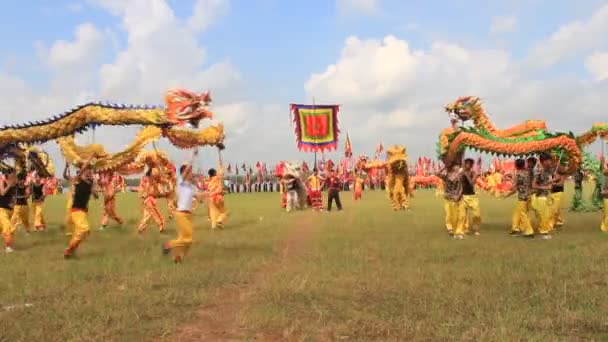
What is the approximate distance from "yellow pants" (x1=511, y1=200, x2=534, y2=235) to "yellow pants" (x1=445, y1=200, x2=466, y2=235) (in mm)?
1477

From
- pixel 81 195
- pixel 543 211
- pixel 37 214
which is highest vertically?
pixel 81 195

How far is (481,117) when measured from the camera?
18625mm

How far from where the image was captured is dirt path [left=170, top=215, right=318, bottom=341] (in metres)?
5.65

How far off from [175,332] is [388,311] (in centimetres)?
249

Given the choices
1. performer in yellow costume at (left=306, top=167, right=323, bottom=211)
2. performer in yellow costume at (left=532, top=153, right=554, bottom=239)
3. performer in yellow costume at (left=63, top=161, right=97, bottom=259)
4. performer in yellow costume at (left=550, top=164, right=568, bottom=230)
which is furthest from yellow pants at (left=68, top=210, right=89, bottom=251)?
performer in yellow costume at (left=306, top=167, right=323, bottom=211)

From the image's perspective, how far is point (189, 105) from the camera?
11656mm

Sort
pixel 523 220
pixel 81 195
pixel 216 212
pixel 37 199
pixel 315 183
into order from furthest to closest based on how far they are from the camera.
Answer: pixel 315 183 < pixel 216 212 < pixel 37 199 < pixel 523 220 < pixel 81 195

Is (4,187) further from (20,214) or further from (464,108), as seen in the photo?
(464,108)

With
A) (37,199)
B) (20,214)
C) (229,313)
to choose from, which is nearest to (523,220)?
(229,313)

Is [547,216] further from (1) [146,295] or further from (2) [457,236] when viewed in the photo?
(1) [146,295]

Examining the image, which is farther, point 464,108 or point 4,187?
point 464,108

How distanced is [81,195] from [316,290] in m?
6.09

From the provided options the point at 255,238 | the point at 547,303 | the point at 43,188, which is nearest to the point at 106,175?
the point at 43,188

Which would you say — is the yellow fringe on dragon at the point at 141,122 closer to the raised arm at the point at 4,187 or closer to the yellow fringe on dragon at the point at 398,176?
the raised arm at the point at 4,187
